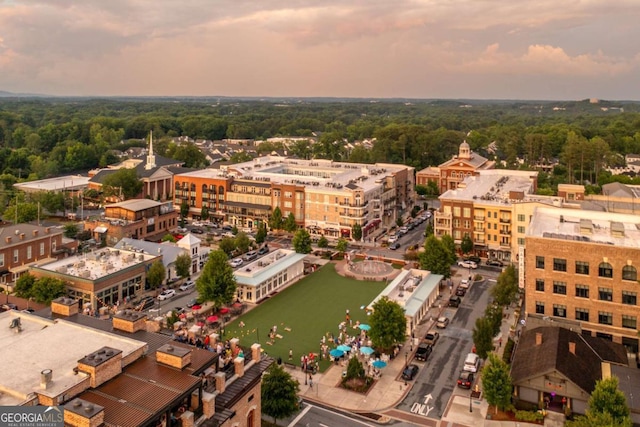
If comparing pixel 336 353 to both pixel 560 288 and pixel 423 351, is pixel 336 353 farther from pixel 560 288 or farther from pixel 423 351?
pixel 560 288

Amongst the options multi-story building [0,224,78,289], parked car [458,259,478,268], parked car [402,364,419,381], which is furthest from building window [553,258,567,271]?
multi-story building [0,224,78,289]

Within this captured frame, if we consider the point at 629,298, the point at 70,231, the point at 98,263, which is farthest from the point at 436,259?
the point at 70,231

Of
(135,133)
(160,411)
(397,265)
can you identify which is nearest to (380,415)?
(160,411)

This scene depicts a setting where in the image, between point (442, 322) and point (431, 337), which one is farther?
point (442, 322)

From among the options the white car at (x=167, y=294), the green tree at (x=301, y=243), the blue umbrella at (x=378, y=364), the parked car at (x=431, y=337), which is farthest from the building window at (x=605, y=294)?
the white car at (x=167, y=294)

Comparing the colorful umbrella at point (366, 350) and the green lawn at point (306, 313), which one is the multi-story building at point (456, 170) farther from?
the colorful umbrella at point (366, 350)

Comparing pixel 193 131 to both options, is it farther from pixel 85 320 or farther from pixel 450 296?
pixel 85 320
